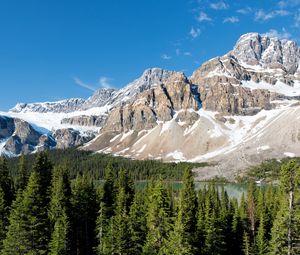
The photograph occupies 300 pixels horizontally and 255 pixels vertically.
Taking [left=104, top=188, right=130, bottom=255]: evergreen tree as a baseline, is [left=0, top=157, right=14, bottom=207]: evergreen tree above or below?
above

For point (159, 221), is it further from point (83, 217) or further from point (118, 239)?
point (83, 217)

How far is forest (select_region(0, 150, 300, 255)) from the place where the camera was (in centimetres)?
3866

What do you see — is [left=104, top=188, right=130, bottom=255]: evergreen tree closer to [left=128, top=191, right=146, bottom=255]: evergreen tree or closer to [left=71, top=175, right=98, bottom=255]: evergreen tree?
[left=128, top=191, right=146, bottom=255]: evergreen tree

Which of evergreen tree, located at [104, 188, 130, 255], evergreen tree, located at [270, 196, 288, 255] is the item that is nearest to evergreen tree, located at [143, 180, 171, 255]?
evergreen tree, located at [104, 188, 130, 255]

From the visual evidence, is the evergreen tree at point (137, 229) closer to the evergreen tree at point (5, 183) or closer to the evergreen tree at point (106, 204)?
the evergreen tree at point (106, 204)

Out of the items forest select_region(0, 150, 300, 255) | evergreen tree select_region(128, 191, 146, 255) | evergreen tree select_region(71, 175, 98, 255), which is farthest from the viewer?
evergreen tree select_region(71, 175, 98, 255)

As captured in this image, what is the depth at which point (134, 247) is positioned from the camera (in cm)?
5300

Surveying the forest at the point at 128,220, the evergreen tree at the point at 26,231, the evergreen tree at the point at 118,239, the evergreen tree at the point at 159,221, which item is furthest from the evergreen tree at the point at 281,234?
the evergreen tree at the point at 26,231

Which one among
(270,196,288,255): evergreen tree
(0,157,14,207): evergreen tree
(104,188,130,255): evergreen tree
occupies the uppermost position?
(0,157,14,207): evergreen tree

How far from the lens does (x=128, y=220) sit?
55656mm

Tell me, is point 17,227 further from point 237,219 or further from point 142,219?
point 237,219

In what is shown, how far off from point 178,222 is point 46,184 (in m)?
35.3

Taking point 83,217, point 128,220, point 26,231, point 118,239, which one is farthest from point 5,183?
point 26,231

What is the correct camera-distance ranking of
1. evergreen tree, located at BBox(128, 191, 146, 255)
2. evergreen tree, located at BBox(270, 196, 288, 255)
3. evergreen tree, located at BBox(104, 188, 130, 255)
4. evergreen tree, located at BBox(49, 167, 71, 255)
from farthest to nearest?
evergreen tree, located at BBox(128, 191, 146, 255), evergreen tree, located at BBox(49, 167, 71, 255), evergreen tree, located at BBox(104, 188, 130, 255), evergreen tree, located at BBox(270, 196, 288, 255)
